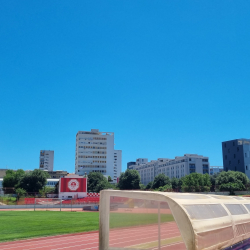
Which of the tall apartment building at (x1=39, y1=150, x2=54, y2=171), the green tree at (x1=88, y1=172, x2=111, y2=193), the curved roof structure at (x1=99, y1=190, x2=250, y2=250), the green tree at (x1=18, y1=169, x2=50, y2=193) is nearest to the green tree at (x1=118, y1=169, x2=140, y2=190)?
the green tree at (x1=88, y1=172, x2=111, y2=193)

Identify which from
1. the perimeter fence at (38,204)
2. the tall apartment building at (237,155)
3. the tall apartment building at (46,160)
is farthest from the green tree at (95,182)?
the tall apartment building at (46,160)

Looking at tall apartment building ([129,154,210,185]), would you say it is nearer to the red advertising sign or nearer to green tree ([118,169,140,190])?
green tree ([118,169,140,190])

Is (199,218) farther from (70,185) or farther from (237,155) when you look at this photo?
(237,155)

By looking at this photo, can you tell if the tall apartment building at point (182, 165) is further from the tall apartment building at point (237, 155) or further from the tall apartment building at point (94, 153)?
the tall apartment building at point (94, 153)

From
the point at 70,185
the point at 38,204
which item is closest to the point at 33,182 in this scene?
the point at 70,185

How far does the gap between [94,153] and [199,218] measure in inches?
4757

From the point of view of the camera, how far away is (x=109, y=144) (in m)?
131

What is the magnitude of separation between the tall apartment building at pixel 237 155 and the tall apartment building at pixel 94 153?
2042 inches

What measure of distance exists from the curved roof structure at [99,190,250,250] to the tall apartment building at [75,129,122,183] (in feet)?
380

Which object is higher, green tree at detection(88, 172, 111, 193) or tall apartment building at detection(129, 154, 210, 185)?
tall apartment building at detection(129, 154, 210, 185)

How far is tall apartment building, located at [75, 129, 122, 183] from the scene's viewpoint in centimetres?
12444

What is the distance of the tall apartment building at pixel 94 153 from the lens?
12444 centimetres

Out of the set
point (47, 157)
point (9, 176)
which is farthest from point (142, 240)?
point (47, 157)

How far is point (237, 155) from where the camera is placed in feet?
303
